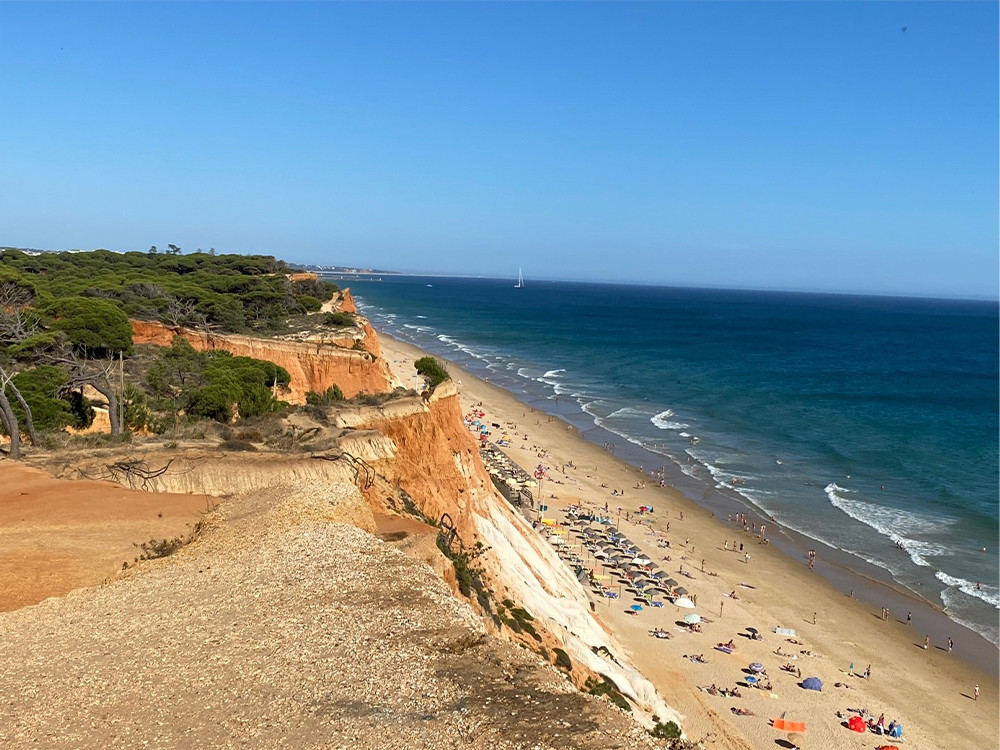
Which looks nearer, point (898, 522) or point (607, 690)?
point (607, 690)

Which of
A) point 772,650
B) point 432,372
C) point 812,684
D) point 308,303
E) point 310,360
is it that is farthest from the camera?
point 308,303

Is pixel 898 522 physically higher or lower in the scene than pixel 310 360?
lower

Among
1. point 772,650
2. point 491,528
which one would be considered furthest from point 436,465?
point 772,650

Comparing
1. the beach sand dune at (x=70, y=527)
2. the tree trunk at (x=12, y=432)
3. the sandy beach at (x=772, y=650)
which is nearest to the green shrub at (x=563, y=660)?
the sandy beach at (x=772, y=650)

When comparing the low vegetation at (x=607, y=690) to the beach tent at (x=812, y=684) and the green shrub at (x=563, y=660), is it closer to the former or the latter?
the green shrub at (x=563, y=660)

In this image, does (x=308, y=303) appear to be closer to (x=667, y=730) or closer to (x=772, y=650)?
(x=772, y=650)

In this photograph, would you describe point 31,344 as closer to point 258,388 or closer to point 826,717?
point 258,388

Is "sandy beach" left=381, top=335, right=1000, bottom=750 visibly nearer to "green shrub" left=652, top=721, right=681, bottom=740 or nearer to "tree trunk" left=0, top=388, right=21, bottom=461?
"green shrub" left=652, top=721, right=681, bottom=740

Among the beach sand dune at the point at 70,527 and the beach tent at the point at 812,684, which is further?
Result: the beach tent at the point at 812,684
